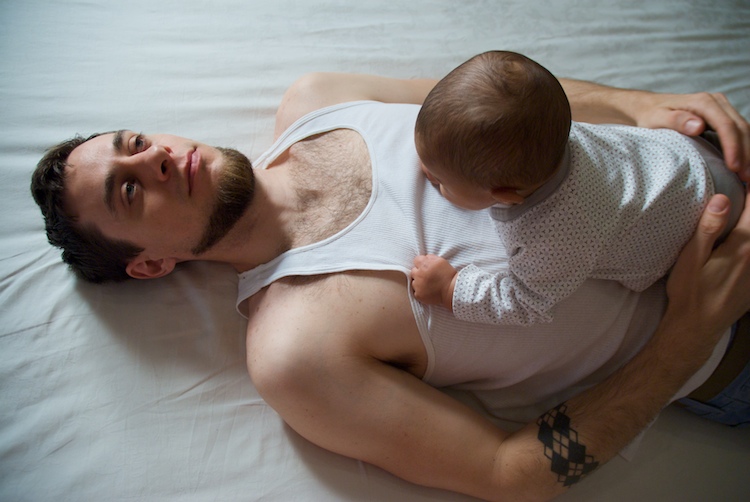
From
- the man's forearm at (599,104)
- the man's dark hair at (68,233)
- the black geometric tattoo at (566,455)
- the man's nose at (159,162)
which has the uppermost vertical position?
the man's forearm at (599,104)

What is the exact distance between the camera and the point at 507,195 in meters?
0.88

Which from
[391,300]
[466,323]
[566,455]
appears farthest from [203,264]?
[566,455]

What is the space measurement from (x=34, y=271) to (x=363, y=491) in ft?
3.19

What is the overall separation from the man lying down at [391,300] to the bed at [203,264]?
0.10 metres

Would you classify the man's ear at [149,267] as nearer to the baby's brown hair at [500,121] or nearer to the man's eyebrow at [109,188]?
the man's eyebrow at [109,188]

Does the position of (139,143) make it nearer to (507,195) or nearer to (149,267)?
(149,267)

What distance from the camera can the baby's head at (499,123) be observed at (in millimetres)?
794

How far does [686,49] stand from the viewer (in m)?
1.79

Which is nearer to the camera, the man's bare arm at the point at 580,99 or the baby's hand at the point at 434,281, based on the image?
the baby's hand at the point at 434,281

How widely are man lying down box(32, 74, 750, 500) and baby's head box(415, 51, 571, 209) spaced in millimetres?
301

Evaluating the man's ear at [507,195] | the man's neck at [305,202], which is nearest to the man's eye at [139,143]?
the man's neck at [305,202]

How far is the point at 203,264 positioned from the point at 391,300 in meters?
0.58

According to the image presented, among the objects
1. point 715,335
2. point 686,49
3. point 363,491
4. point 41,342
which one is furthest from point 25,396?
point 686,49

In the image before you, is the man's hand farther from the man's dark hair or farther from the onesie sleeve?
the man's dark hair
